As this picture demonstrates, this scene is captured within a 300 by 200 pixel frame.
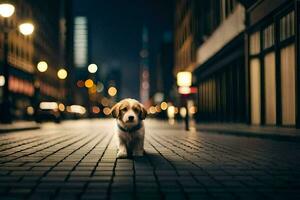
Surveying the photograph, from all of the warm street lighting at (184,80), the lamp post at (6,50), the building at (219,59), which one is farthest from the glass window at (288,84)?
the lamp post at (6,50)

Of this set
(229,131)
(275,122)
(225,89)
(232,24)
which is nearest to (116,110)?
(229,131)

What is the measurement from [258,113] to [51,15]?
90.3 metres

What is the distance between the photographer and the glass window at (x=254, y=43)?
26438mm

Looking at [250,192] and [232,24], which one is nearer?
[250,192]

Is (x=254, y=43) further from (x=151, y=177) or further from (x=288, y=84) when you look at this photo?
(x=151, y=177)

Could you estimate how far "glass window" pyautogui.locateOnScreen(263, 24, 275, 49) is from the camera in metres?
23.8

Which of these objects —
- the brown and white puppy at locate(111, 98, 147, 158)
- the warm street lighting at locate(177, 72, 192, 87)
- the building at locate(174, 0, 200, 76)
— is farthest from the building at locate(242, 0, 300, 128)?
the building at locate(174, 0, 200, 76)

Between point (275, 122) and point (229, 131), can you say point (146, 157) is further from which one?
point (275, 122)

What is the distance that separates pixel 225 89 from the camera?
36.3 meters

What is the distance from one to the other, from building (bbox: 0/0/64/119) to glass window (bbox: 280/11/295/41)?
2307cm

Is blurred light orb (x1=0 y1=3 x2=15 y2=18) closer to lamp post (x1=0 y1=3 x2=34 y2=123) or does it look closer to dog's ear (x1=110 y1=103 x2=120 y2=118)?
lamp post (x1=0 y1=3 x2=34 y2=123)

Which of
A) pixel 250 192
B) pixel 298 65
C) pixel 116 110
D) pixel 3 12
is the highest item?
pixel 3 12

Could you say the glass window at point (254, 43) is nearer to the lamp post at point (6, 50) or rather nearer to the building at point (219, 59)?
the building at point (219, 59)

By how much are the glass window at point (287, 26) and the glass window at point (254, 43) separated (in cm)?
425
